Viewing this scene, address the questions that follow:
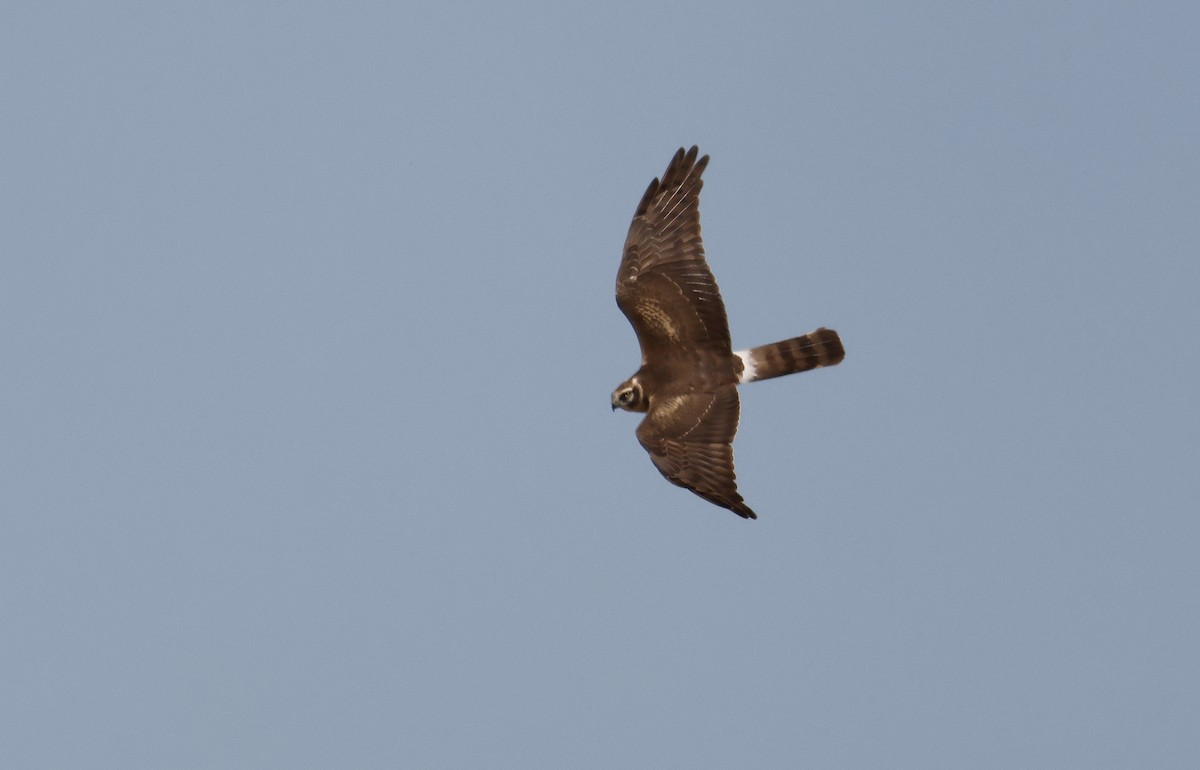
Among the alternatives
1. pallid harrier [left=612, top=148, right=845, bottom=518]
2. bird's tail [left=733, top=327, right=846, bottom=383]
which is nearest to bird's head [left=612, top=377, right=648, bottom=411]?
pallid harrier [left=612, top=148, right=845, bottom=518]

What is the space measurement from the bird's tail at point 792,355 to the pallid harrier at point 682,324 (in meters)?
0.01

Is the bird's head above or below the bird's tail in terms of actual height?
below

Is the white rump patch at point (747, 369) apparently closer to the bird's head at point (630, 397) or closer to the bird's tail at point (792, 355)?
the bird's tail at point (792, 355)

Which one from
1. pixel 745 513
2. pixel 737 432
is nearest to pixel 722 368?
pixel 737 432

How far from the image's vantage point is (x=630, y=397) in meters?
19.8

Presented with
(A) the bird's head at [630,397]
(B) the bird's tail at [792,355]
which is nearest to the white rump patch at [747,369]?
(B) the bird's tail at [792,355]

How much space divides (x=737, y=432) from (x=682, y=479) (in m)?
0.94

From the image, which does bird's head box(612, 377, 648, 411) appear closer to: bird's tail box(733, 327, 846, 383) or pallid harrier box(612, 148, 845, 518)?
pallid harrier box(612, 148, 845, 518)

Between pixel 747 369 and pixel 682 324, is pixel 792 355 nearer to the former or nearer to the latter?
pixel 747 369

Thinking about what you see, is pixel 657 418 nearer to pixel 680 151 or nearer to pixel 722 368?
pixel 722 368

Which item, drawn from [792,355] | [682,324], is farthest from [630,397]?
[792,355]

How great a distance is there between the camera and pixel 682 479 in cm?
1844

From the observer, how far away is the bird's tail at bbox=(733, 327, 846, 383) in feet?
64.1

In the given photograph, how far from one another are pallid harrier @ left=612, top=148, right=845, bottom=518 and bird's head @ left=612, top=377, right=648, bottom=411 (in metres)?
0.01
